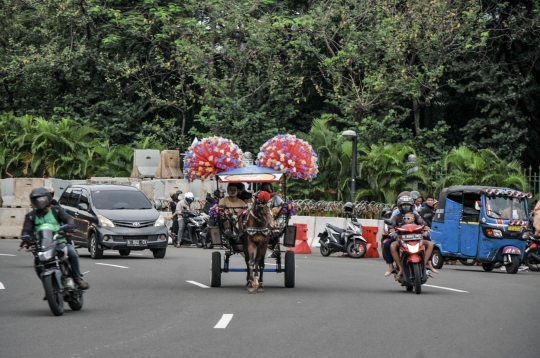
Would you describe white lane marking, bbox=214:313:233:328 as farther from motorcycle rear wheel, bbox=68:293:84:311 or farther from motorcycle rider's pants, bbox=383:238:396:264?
motorcycle rider's pants, bbox=383:238:396:264

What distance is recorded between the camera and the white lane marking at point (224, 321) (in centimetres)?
1288

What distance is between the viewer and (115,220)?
86.5 ft

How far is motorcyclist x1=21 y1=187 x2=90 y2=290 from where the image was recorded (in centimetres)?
1441

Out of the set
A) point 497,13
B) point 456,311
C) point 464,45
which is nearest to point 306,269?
point 456,311

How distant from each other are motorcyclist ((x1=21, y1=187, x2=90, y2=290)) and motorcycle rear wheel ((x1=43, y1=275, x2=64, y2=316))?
0.46 m

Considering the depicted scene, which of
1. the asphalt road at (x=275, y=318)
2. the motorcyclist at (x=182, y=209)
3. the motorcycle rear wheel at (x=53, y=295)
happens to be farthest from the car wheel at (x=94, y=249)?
the motorcycle rear wheel at (x=53, y=295)

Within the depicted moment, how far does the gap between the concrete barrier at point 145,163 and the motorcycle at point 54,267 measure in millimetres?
26283

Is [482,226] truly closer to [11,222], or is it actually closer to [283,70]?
[11,222]

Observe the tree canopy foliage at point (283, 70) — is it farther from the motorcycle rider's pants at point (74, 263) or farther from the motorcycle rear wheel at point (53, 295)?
the motorcycle rear wheel at point (53, 295)

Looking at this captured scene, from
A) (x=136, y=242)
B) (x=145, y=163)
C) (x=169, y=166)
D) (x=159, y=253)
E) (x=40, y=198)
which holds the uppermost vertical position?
(x=145, y=163)

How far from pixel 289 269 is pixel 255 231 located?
4.96 ft

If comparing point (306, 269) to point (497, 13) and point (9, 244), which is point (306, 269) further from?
point (497, 13)

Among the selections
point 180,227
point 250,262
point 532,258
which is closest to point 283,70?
point 180,227

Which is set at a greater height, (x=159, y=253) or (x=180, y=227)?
(x=180, y=227)
